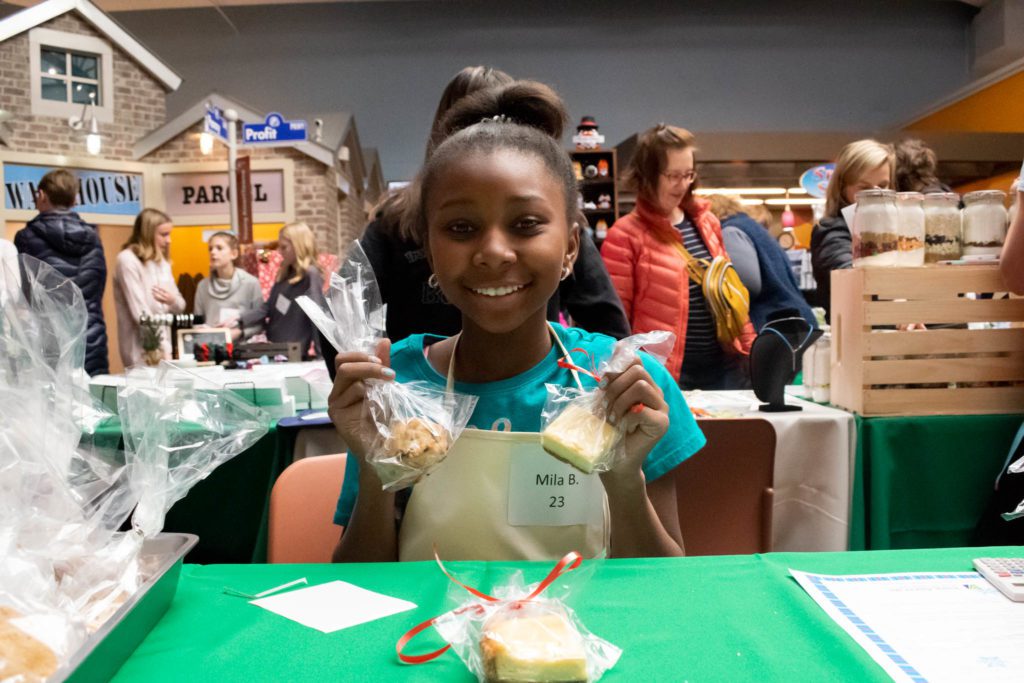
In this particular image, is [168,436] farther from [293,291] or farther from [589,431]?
[293,291]

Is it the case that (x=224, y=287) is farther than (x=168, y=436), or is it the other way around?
(x=224, y=287)

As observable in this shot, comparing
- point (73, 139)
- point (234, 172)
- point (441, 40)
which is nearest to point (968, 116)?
point (441, 40)

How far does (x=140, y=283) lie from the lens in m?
5.88

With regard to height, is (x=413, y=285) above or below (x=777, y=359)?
above

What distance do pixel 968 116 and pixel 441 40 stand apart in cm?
849

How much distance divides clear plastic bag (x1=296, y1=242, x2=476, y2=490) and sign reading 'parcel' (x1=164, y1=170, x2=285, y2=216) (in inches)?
412

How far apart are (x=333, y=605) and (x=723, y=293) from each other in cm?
286

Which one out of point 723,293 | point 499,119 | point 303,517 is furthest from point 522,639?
point 723,293

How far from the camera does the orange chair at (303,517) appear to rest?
1.67m

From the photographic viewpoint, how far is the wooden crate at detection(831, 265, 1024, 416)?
8.73 ft

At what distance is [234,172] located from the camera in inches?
374

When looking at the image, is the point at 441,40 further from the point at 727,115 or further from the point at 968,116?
the point at 968,116

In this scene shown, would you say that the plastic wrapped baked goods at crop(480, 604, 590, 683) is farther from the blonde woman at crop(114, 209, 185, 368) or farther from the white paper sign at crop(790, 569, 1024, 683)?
the blonde woman at crop(114, 209, 185, 368)

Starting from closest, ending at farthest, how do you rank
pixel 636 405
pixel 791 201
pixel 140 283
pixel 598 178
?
pixel 636 405 → pixel 140 283 → pixel 598 178 → pixel 791 201
